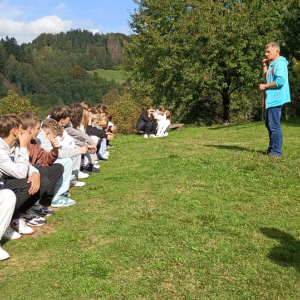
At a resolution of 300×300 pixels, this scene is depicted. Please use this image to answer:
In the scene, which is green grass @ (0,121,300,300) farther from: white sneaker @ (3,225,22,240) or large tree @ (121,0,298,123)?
large tree @ (121,0,298,123)

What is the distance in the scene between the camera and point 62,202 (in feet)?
18.2

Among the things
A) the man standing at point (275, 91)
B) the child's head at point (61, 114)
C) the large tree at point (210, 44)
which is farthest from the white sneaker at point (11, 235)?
the large tree at point (210, 44)

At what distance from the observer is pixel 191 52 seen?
66.0ft

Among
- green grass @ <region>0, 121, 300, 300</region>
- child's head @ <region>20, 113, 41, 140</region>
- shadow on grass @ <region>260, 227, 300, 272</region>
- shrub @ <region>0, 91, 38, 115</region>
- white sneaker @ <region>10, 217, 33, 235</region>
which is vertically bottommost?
shadow on grass @ <region>260, 227, 300, 272</region>

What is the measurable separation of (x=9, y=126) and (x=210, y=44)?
53.0 ft

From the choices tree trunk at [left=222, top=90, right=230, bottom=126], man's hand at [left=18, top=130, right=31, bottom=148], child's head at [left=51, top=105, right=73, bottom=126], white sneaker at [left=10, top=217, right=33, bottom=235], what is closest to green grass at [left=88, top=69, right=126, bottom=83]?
tree trunk at [left=222, top=90, right=230, bottom=126]

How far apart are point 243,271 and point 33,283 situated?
1922 mm

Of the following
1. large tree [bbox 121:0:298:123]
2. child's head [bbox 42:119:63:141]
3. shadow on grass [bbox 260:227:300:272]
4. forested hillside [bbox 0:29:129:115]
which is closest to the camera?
shadow on grass [bbox 260:227:300:272]

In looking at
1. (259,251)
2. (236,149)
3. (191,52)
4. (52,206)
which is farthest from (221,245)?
(191,52)

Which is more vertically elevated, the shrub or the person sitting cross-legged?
the shrub

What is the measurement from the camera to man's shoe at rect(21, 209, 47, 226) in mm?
4625

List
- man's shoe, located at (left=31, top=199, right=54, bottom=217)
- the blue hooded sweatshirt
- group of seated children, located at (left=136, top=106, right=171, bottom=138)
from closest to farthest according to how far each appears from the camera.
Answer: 1. man's shoe, located at (left=31, top=199, right=54, bottom=217)
2. the blue hooded sweatshirt
3. group of seated children, located at (left=136, top=106, right=171, bottom=138)

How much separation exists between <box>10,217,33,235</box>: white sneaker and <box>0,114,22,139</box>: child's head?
1036mm

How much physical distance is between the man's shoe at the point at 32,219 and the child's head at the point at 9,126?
3.45 ft
